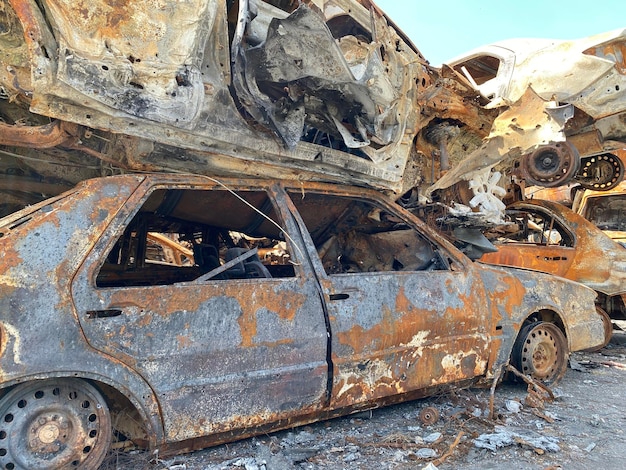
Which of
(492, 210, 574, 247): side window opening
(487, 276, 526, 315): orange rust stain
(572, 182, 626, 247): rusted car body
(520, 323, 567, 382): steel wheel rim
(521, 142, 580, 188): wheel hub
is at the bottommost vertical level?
(520, 323, 567, 382): steel wheel rim

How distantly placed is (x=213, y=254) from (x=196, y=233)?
263 mm

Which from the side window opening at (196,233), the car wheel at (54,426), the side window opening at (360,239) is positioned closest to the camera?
the car wheel at (54,426)

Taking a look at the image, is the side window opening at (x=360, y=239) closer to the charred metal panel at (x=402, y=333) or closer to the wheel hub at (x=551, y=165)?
the charred metal panel at (x=402, y=333)

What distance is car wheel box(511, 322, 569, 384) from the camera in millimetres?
3738

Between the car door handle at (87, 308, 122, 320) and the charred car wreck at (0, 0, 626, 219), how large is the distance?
2.88ft

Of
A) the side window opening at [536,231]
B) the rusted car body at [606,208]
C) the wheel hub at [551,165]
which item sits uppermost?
the wheel hub at [551,165]

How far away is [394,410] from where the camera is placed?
333 centimetres

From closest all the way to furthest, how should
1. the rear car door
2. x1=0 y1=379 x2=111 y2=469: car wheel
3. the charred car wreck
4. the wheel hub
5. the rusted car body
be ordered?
x1=0 y1=379 x2=111 y2=469: car wheel < the charred car wreck < the rear car door < the wheel hub < the rusted car body

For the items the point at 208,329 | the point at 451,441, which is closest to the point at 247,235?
the point at 208,329

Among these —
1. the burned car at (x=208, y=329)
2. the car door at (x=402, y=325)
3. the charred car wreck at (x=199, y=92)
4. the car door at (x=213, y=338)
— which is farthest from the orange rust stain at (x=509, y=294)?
the car door at (x=213, y=338)

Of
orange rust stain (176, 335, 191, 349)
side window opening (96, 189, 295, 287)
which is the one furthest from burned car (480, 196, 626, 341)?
orange rust stain (176, 335, 191, 349)

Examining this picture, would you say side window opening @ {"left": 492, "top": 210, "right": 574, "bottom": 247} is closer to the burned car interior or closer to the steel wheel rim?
the steel wheel rim

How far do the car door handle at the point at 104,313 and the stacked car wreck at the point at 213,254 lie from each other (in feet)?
0.05

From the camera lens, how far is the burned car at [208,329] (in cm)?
195
